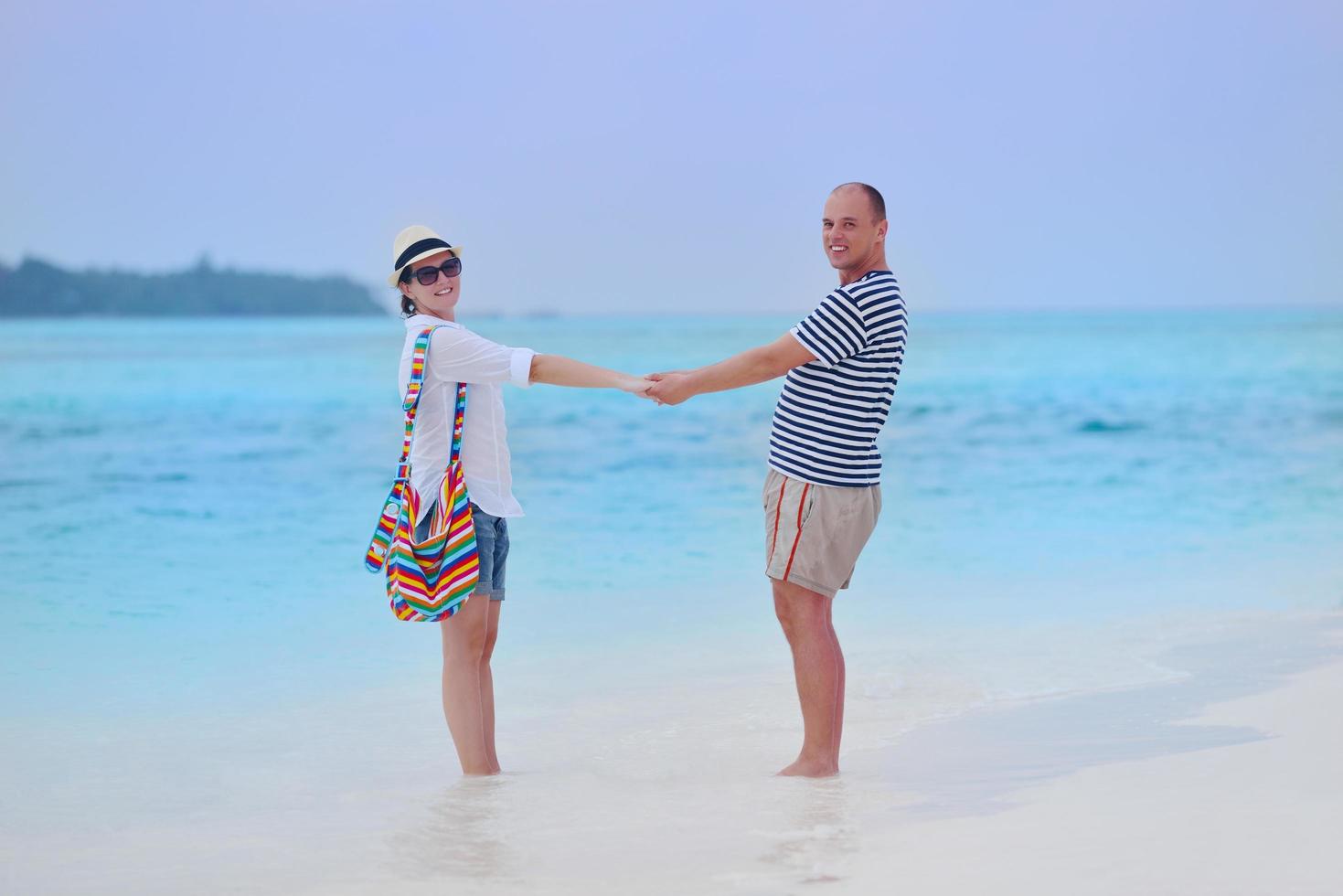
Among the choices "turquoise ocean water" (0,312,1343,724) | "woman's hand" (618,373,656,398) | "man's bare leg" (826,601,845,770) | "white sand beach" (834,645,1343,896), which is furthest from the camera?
"turquoise ocean water" (0,312,1343,724)

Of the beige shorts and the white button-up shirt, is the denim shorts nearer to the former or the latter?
the white button-up shirt

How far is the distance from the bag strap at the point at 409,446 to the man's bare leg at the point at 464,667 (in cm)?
23

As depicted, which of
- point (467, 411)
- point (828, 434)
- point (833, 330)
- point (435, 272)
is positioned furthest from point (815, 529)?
point (435, 272)

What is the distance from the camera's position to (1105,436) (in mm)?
14523

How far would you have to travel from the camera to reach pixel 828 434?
10.2 feet

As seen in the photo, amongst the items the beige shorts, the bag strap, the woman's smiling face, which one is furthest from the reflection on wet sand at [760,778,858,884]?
the woman's smiling face

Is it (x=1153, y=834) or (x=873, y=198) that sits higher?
(x=873, y=198)

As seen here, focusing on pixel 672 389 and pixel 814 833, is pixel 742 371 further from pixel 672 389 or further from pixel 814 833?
pixel 814 833

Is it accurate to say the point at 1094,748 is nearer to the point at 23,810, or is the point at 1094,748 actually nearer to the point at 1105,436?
the point at 23,810

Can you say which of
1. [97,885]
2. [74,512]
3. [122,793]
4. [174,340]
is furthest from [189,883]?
[174,340]

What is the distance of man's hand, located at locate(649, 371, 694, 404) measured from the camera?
343cm

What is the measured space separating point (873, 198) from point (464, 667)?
1465 millimetres

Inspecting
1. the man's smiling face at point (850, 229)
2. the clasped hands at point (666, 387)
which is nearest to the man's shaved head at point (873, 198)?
the man's smiling face at point (850, 229)

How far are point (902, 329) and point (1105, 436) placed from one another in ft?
40.0
